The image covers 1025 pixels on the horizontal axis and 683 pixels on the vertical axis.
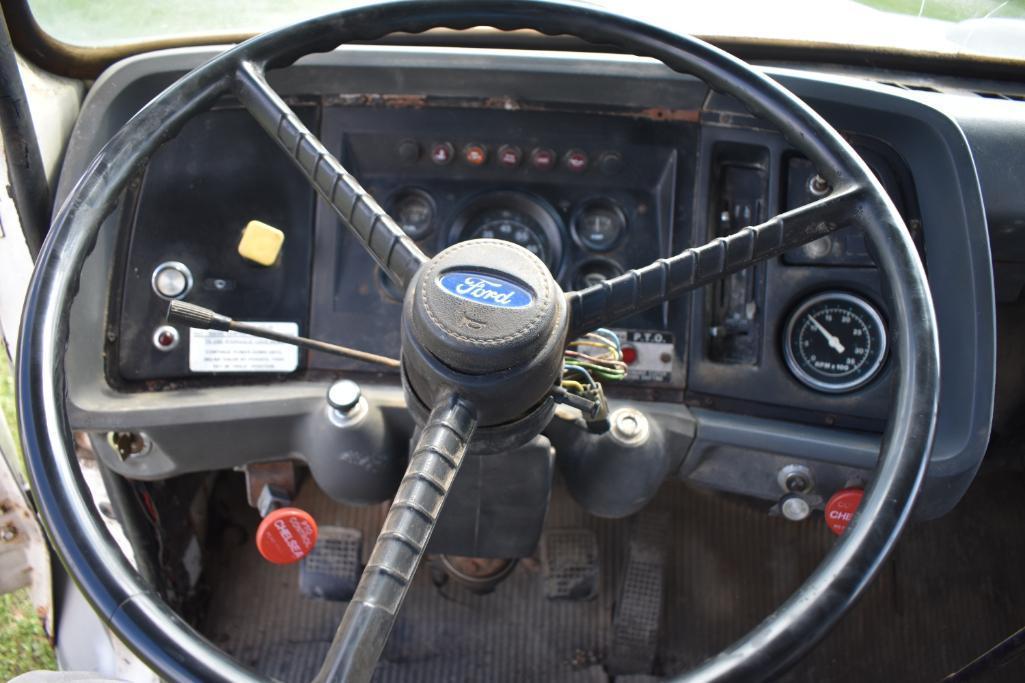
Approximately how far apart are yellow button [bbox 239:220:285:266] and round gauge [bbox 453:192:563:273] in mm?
285

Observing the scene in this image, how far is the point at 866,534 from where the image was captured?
0.79m

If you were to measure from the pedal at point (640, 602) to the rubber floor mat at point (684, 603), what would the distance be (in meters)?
0.03


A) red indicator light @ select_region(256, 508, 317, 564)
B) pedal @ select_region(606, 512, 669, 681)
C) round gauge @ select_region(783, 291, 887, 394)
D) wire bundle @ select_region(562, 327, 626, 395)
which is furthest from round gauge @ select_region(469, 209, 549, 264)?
pedal @ select_region(606, 512, 669, 681)

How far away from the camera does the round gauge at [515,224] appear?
4.67ft

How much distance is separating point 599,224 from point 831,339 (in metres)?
0.41

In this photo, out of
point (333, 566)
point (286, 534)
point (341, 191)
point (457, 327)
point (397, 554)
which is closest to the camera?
point (397, 554)

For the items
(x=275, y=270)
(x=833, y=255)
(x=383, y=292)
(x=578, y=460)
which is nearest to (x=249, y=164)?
(x=275, y=270)

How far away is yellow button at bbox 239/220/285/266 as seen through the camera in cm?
133

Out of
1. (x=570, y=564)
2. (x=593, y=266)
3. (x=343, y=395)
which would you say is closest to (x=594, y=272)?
(x=593, y=266)

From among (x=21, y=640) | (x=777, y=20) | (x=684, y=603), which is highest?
(x=777, y=20)

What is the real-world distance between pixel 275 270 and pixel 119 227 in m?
0.24

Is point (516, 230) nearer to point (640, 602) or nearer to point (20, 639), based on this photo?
point (640, 602)

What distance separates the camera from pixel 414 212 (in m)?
1.45

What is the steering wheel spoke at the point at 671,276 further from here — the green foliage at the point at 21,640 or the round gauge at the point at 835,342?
the green foliage at the point at 21,640
